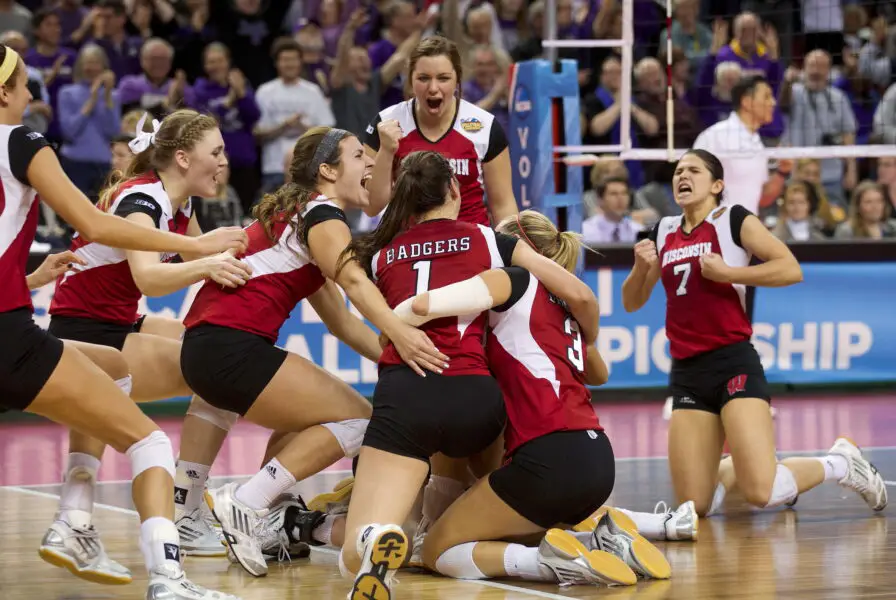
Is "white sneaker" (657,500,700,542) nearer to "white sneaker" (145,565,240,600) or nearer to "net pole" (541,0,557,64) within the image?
"white sneaker" (145,565,240,600)

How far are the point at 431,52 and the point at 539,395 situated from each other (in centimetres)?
227

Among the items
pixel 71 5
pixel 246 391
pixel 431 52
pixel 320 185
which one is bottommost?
pixel 246 391

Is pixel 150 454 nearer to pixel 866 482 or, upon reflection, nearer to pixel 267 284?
pixel 267 284

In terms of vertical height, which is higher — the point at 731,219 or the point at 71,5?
the point at 71,5

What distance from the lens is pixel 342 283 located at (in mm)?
5359

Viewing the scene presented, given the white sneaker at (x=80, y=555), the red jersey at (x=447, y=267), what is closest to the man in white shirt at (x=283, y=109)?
the red jersey at (x=447, y=267)

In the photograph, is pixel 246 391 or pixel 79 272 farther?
pixel 79 272

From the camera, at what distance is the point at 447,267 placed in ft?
16.8

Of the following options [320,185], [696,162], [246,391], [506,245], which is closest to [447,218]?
[506,245]

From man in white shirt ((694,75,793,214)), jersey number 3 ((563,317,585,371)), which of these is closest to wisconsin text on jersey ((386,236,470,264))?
jersey number 3 ((563,317,585,371))

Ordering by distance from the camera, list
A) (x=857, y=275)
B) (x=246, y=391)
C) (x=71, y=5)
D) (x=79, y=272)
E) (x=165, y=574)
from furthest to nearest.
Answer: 1. (x=71, y=5)
2. (x=857, y=275)
3. (x=79, y=272)
4. (x=246, y=391)
5. (x=165, y=574)

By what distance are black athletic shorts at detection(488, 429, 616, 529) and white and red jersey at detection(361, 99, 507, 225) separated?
2.05 m

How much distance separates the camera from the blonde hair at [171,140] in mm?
5801

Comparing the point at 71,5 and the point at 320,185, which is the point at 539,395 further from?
the point at 71,5
